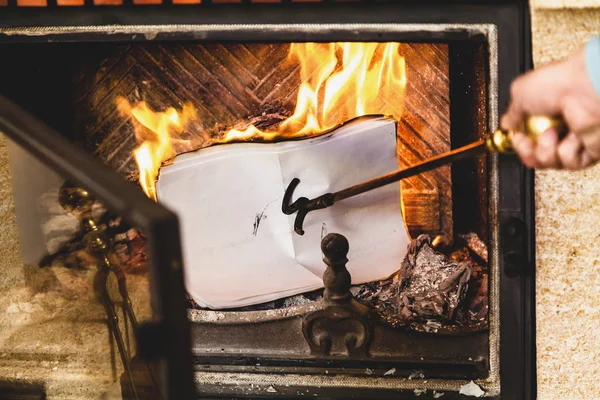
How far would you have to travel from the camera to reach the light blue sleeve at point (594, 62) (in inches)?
23.9

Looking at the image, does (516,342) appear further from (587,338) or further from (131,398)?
(131,398)

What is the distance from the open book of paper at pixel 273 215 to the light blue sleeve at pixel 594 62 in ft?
2.82

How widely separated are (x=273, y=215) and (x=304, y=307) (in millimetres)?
281

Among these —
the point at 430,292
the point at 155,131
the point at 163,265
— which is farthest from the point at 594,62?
the point at 155,131

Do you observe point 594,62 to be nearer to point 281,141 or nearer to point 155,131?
point 281,141

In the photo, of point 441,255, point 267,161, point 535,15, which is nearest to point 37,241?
point 267,161

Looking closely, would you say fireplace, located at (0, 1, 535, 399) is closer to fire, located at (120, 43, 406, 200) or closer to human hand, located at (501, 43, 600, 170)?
fire, located at (120, 43, 406, 200)

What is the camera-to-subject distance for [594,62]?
610mm

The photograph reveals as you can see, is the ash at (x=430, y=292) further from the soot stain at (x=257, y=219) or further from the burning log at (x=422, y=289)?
the soot stain at (x=257, y=219)

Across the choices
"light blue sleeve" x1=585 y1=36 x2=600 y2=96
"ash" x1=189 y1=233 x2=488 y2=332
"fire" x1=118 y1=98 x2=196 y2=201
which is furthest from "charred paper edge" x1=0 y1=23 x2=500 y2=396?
"light blue sleeve" x1=585 y1=36 x2=600 y2=96

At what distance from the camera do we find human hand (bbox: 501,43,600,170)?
63 cm

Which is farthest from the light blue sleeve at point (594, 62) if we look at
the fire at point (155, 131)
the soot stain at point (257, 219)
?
the fire at point (155, 131)

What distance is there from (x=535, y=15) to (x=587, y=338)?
0.73 metres

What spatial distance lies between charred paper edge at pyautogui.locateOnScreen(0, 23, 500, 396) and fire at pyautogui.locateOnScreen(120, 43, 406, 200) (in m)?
0.32
